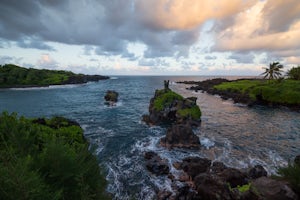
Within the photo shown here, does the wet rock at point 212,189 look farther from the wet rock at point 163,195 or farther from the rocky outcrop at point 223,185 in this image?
the wet rock at point 163,195

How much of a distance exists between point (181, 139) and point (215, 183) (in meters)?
13.6

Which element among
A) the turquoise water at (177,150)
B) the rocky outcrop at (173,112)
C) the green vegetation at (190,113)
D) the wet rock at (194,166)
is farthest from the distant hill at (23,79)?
the wet rock at (194,166)

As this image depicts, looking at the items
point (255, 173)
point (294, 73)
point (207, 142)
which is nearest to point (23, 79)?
point (207, 142)

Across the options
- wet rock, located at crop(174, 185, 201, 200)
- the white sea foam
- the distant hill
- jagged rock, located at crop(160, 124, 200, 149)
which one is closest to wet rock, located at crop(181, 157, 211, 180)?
wet rock, located at crop(174, 185, 201, 200)

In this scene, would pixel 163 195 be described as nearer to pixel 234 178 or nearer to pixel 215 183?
pixel 215 183

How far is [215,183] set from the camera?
14602 mm

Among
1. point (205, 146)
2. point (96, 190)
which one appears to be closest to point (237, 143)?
point (205, 146)

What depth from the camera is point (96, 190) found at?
7355 millimetres

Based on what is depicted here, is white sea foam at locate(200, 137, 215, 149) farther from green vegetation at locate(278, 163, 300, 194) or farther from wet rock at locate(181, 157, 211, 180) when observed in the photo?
green vegetation at locate(278, 163, 300, 194)

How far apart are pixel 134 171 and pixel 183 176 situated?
17.4 feet

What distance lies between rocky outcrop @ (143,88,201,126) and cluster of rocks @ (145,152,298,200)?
1669 centimetres

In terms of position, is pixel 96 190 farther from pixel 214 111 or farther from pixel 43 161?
pixel 214 111

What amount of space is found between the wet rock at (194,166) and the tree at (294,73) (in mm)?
91672

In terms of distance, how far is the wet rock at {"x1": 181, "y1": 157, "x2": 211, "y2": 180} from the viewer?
19406mm
